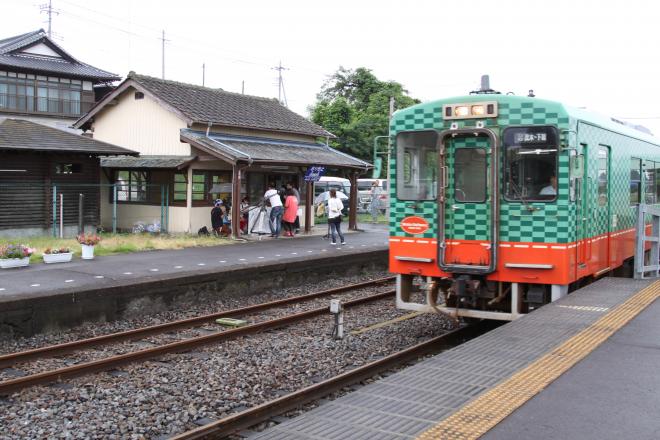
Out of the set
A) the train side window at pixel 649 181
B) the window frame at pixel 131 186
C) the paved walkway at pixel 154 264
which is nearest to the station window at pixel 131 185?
the window frame at pixel 131 186

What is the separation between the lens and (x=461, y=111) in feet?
26.1

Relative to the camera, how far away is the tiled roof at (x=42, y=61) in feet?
108

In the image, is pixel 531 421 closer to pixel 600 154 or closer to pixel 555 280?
pixel 555 280

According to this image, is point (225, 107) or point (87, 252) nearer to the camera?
point (87, 252)

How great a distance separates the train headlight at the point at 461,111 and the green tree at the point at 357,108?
30032mm

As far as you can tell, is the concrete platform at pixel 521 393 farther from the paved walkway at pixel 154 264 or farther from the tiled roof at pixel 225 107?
the tiled roof at pixel 225 107

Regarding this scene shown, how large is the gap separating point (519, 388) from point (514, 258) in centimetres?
333

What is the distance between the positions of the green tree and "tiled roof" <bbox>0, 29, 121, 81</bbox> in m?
13.1

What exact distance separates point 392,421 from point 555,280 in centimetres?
413

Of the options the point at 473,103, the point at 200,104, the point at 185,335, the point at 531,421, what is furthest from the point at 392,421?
the point at 200,104

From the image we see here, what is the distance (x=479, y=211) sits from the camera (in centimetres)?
799

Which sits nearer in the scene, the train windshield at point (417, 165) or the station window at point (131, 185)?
the train windshield at point (417, 165)

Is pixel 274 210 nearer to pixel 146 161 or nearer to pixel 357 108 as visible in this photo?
pixel 146 161

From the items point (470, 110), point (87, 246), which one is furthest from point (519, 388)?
point (87, 246)
